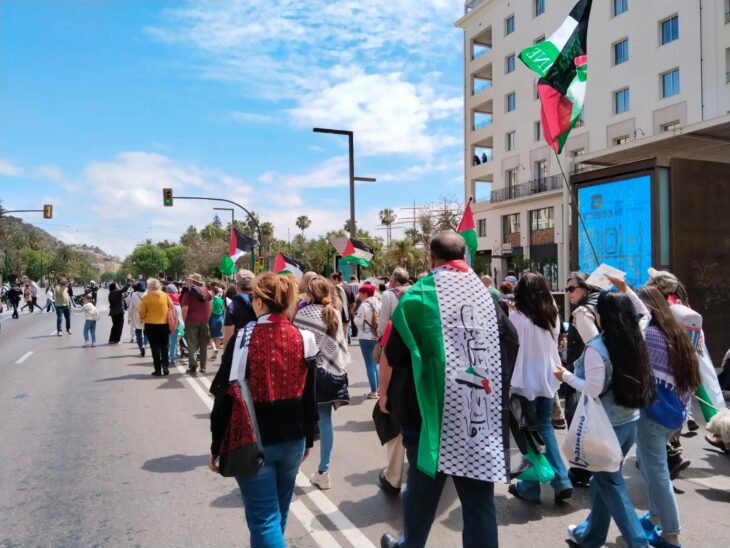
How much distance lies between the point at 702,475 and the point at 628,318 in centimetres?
291

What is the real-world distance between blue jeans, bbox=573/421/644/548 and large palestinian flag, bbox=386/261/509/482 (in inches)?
37.6

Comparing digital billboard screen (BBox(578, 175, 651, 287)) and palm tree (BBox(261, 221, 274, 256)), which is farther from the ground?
palm tree (BBox(261, 221, 274, 256))

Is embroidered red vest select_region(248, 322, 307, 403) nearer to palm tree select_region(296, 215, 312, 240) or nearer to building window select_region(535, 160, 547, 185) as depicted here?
building window select_region(535, 160, 547, 185)

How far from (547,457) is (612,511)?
118 cm

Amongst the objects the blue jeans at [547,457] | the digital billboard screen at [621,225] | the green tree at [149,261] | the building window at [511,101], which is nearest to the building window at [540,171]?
the building window at [511,101]

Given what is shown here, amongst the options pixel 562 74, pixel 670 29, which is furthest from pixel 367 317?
pixel 670 29

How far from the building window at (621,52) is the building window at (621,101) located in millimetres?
1632

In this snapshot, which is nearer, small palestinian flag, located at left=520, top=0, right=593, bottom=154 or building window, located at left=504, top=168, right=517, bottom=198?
small palestinian flag, located at left=520, top=0, right=593, bottom=154

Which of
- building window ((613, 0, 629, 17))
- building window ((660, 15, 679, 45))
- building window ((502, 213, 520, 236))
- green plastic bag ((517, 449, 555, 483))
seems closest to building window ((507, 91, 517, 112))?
building window ((502, 213, 520, 236))

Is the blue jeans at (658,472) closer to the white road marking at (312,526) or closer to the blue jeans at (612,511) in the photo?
the blue jeans at (612,511)

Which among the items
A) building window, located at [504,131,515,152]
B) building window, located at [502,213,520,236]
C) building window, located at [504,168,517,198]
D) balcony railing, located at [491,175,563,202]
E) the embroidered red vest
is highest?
building window, located at [504,131,515,152]

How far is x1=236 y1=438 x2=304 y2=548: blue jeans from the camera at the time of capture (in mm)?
2916

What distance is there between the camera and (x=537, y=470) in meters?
4.50

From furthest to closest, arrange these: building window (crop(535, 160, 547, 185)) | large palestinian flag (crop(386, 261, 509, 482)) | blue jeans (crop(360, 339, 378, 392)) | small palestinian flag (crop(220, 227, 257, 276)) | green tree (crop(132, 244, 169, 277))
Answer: green tree (crop(132, 244, 169, 277))
building window (crop(535, 160, 547, 185))
small palestinian flag (crop(220, 227, 257, 276))
blue jeans (crop(360, 339, 378, 392))
large palestinian flag (crop(386, 261, 509, 482))
